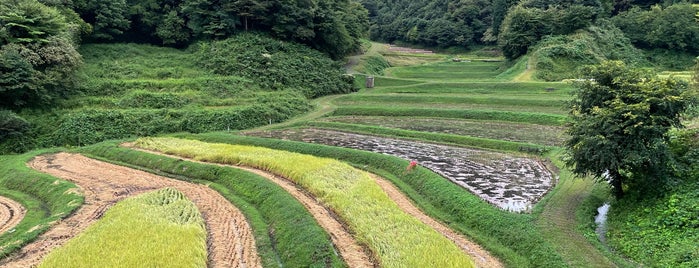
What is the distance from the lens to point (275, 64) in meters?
40.2

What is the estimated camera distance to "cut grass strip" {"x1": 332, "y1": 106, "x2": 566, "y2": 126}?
27.8m

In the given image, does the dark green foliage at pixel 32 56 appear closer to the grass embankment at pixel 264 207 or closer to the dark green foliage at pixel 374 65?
the grass embankment at pixel 264 207

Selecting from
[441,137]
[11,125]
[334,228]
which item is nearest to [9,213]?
[11,125]

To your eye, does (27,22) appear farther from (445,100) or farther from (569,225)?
(569,225)

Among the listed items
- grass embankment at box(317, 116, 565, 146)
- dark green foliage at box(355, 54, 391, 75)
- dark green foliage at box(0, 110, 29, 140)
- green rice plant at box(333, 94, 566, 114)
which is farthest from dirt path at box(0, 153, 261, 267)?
dark green foliage at box(355, 54, 391, 75)

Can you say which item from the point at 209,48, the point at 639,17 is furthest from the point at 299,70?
the point at 639,17

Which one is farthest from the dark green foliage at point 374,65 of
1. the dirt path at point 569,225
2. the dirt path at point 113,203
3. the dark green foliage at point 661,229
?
the dark green foliage at point 661,229

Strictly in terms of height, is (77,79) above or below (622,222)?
above

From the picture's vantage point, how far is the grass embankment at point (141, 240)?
36.9 ft

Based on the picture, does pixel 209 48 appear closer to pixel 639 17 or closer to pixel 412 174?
pixel 412 174

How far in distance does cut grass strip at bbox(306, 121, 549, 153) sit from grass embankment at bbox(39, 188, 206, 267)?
14494mm

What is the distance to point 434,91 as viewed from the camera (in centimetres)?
4038

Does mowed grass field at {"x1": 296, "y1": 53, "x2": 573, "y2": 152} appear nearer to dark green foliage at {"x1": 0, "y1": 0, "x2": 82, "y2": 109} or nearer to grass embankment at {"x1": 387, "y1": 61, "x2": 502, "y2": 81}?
grass embankment at {"x1": 387, "y1": 61, "x2": 502, "y2": 81}

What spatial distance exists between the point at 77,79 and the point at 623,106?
1335 inches
